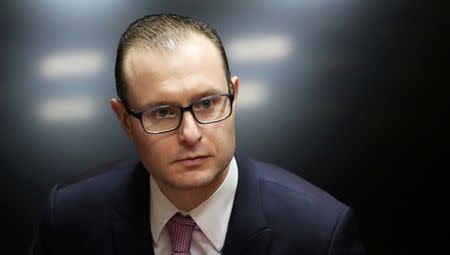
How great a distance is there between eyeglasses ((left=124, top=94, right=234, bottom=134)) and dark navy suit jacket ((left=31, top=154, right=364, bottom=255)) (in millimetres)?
218

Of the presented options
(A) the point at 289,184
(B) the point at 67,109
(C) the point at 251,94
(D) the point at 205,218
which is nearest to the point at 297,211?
(A) the point at 289,184

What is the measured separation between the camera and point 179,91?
914 mm

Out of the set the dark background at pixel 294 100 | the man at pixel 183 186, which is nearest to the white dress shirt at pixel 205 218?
the man at pixel 183 186

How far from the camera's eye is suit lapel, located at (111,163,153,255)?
1.11 m

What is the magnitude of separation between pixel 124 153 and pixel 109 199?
291 mm

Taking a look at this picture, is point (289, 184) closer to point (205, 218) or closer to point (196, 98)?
point (205, 218)

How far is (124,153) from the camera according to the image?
1.46 meters

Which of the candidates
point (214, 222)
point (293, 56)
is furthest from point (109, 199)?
point (293, 56)

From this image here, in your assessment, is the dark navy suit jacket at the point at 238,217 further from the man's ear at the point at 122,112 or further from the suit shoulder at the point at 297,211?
the man's ear at the point at 122,112

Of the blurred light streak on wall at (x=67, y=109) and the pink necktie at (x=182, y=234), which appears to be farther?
the blurred light streak on wall at (x=67, y=109)

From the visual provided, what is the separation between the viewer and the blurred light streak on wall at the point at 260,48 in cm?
142

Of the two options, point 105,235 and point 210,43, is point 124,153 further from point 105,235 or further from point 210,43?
point 210,43

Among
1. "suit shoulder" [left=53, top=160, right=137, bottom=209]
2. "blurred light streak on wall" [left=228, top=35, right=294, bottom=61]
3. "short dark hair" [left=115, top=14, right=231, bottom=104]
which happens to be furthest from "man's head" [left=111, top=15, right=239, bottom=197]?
"blurred light streak on wall" [left=228, top=35, right=294, bottom=61]

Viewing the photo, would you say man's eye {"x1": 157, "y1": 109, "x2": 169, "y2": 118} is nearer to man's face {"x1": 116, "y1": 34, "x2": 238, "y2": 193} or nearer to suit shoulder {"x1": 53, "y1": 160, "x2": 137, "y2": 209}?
man's face {"x1": 116, "y1": 34, "x2": 238, "y2": 193}
